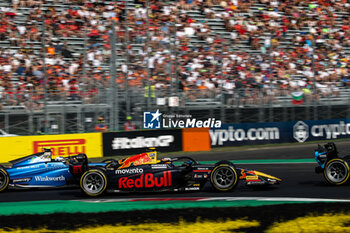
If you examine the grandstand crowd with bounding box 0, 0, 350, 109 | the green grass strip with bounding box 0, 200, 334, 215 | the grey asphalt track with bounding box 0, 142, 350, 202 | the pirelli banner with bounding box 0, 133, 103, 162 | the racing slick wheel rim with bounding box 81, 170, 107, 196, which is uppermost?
the grandstand crowd with bounding box 0, 0, 350, 109

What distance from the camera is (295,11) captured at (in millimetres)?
24797

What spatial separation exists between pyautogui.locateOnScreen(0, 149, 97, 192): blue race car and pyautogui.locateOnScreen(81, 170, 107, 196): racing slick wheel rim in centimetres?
77

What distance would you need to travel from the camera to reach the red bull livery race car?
28.7 feet

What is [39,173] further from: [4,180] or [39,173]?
[4,180]

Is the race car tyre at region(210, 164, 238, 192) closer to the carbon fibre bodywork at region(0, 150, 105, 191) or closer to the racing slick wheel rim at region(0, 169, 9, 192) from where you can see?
the carbon fibre bodywork at region(0, 150, 105, 191)

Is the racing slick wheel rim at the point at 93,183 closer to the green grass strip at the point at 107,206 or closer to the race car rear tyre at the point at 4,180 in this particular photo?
the green grass strip at the point at 107,206

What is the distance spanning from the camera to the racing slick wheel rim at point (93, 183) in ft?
29.2

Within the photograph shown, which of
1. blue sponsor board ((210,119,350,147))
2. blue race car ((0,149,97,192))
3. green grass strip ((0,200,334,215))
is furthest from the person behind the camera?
blue sponsor board ((210,119,350,147))

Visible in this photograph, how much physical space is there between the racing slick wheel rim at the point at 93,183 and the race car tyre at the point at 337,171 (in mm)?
4161

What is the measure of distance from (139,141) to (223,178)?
8.39m

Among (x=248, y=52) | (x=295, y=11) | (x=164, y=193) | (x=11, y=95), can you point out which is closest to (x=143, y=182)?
(x=164, y=193)

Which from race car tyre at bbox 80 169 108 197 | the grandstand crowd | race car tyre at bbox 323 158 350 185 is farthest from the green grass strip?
the grandstand crowd

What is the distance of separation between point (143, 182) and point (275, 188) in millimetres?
2544

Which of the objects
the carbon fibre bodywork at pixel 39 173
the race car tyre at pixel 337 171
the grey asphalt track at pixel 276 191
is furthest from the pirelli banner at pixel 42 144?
the race car tyre at pixel 337 171
